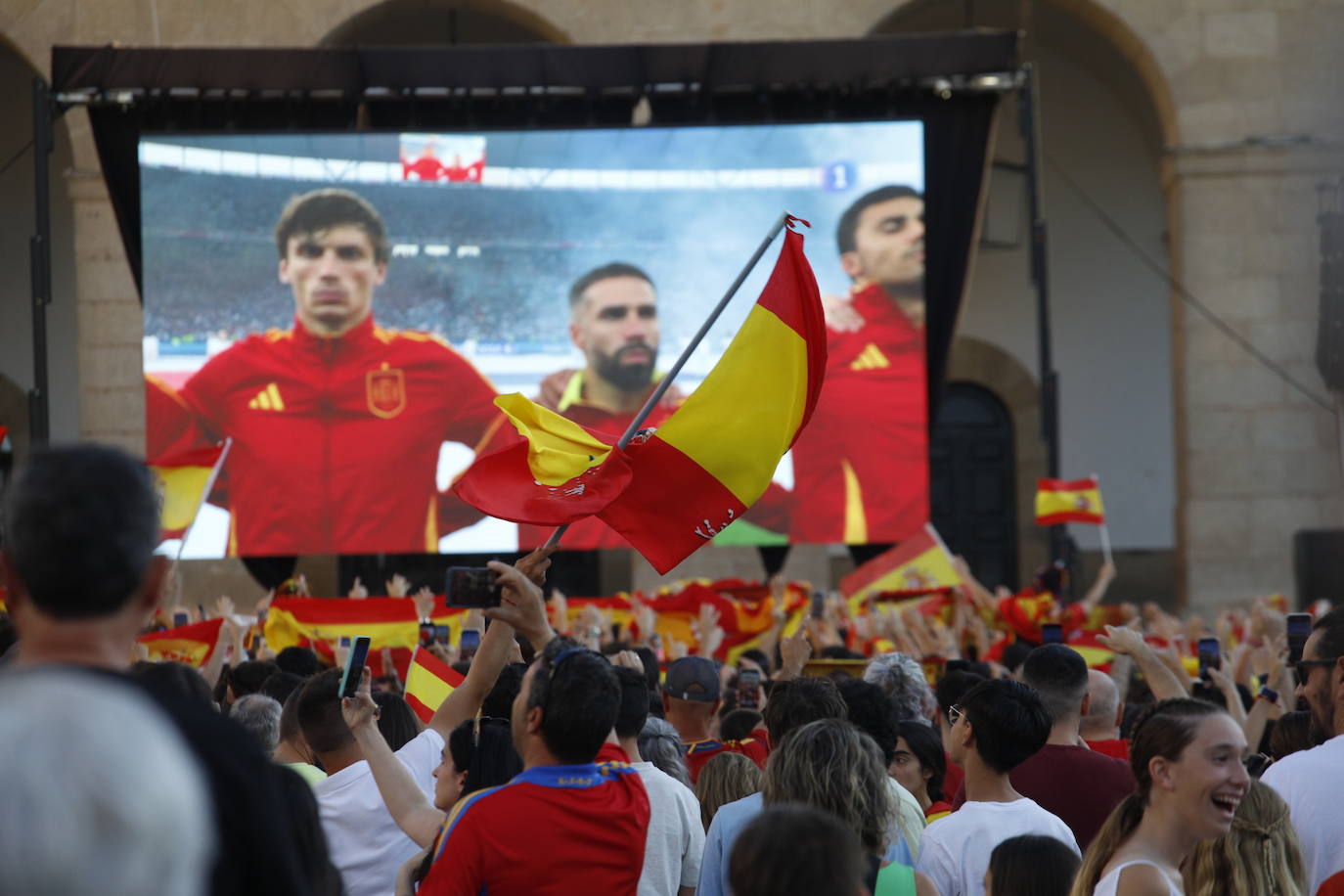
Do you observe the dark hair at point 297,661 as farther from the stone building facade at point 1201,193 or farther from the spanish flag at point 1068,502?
the stone building facade at point 1201,193

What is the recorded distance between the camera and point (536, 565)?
13.6 feet

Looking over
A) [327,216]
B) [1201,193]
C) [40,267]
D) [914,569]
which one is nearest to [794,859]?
[914,569]

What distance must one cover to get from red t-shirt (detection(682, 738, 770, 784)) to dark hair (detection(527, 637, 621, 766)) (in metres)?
2.08

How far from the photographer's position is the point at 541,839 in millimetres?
3311

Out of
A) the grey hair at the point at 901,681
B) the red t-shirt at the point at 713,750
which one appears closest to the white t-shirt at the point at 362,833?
the red t-shirt at the point at 713,750

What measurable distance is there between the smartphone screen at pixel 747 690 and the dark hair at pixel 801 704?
190cm

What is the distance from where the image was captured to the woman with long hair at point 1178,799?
3.46m

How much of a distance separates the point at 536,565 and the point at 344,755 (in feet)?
2.60

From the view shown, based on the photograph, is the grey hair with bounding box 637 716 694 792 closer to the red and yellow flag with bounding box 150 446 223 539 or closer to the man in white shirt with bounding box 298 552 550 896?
the man in white shirt with bounding box 298 552 550 896

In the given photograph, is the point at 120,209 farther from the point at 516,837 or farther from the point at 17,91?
the point at 516,837

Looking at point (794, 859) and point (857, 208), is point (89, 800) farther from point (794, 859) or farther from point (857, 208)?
point (857, 208)

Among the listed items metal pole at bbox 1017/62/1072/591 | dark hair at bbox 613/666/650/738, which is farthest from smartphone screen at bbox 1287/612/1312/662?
metal pole at bbox 1017/62/1072/591

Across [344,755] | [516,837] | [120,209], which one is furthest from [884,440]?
[516,837]

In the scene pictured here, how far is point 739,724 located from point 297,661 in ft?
6.38
